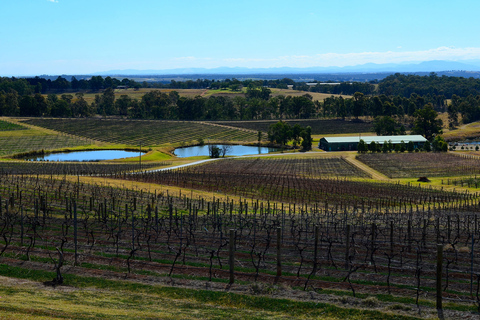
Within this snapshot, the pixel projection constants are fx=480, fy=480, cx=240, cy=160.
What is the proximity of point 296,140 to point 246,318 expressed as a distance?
141 meters

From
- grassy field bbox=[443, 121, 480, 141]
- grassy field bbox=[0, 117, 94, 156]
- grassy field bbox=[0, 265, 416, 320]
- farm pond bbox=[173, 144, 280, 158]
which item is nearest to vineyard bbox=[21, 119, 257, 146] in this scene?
grassy field bbox=[0, 117, 94, 156]

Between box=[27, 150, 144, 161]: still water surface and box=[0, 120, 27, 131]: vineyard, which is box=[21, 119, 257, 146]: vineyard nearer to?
box=[0, 120, 27, 131]: vineyard

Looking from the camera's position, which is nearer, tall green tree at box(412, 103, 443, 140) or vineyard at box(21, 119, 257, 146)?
tall green tree at box(412, 103, 443, 140)

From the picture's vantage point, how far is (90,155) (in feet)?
444

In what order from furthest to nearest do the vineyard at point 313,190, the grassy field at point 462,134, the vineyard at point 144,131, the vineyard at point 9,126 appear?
the grassy field at point 462,134 < the vineyard at point 144,131 < the vineyard at point 9,126 < the vineyard at point 313,190

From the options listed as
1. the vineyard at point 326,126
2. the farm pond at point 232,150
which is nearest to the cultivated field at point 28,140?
the farm pond at point 232,150

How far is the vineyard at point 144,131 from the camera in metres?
162

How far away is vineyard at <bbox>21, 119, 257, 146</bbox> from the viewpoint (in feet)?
533

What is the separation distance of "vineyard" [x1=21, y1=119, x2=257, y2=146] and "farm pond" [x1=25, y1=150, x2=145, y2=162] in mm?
14395

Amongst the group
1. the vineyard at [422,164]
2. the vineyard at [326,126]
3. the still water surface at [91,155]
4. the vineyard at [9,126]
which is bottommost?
the still water surface at [91,155]

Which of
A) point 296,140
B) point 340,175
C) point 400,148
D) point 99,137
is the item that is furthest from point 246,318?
point 99,137

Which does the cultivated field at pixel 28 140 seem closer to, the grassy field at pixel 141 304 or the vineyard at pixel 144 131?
the vineyard at pixel 144 131

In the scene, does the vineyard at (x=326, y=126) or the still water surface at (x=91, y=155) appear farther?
the vineyard at (x=326, y=126)

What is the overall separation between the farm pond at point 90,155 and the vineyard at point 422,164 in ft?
211
